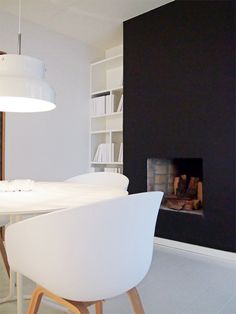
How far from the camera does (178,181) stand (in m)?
3.43

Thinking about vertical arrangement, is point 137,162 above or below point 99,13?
below

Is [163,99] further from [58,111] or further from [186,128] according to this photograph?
[58,111]

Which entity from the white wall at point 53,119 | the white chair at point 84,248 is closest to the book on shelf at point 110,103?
the white wall at point 53,119

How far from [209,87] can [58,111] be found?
1.85 m

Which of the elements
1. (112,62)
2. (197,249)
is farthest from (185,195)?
(112,62)

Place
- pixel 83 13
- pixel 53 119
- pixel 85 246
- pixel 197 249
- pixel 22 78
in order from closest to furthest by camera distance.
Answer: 1. pixel 85 246
2. pixel 22 78
3. pixel 197 249
4. pixel 83 13
5. pixel 53 119

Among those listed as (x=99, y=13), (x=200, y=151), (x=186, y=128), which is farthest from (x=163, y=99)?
(x=99, y=13)

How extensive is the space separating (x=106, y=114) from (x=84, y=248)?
3.09 meters

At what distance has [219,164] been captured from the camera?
9.01ft

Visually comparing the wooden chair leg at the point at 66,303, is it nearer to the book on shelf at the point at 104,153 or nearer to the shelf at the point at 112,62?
the book on shelf at the point at 104,153

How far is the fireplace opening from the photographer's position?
319cm

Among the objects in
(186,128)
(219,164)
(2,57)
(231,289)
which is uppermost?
(2,57)

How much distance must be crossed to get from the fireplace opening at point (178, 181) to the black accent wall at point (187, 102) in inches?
5.8

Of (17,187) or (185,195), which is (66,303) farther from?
(185,195)
